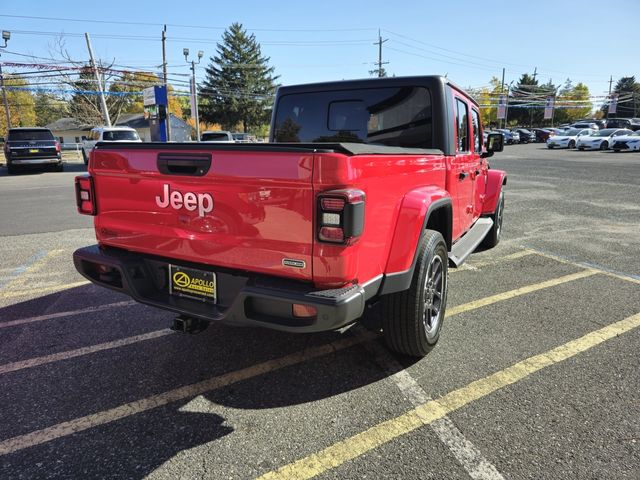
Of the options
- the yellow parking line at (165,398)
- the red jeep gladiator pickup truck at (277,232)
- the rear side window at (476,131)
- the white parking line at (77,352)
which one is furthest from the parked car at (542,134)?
the white parking line at (77,352)

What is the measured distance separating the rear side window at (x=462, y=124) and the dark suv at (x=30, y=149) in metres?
19.4

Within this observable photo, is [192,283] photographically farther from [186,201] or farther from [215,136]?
[215,136]

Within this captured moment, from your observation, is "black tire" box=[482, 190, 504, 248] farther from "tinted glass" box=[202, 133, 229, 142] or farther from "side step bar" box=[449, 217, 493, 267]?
"tinted glass" box=[202, 133, 229, 142]

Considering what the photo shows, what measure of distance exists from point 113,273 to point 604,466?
309cm

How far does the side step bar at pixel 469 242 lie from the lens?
12.4 ft

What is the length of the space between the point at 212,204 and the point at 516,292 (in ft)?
11.4

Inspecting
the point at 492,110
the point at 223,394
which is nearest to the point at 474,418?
the point at 223,394

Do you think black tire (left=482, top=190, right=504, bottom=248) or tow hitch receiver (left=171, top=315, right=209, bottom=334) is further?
black tire (left=482, top=190, right=504, bottom=248)

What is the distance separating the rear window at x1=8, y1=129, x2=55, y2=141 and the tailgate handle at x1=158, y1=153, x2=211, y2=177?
1994cm

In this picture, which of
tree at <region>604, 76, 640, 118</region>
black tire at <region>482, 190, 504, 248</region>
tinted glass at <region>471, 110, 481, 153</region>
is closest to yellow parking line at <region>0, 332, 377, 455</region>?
tinted glass at <region>471, 110, 481, 153</region>

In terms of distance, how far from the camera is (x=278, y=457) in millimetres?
2225

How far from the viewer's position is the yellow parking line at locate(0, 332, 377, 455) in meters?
2.34

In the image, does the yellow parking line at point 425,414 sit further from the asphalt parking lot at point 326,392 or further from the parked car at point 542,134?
the parked car at point 542,134

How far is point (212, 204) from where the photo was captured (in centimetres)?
250
